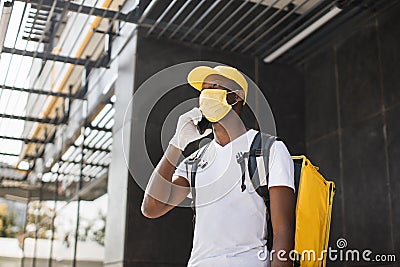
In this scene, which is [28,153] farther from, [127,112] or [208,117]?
[208,117]

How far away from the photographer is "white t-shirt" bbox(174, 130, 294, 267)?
2.55 meters

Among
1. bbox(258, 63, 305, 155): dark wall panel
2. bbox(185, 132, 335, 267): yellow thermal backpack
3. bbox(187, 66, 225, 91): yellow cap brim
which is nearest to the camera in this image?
bbox(185, 132, 335, 267): yellow thermal backpack

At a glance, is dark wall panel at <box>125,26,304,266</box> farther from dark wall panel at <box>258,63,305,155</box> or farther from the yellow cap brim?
the yellow cap brim

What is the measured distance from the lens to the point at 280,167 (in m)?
2.58

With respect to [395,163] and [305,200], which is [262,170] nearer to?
[305,200]

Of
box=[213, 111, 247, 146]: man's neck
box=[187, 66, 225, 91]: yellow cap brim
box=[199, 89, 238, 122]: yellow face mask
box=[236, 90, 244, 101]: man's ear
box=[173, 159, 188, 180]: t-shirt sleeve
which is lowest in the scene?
box=[173, 159, 188, 180]: t-shirt sleeve

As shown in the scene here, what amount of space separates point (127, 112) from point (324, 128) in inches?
66.4

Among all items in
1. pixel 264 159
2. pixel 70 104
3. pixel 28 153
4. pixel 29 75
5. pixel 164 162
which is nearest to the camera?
pixel 264 159

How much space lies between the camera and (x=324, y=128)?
5.52 metres

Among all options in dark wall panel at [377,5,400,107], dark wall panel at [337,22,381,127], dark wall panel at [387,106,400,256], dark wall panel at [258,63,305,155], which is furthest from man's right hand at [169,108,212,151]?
dark wall panel at [258,63,305,155]

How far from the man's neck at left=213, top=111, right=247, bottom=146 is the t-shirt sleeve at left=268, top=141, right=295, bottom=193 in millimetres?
210

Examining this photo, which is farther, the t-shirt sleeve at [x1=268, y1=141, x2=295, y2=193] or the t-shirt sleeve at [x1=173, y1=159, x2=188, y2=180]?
the t-shirt sleeve at [x1=173, y1=159, x2=188, y2=180]

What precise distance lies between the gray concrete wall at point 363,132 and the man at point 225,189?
2209mm

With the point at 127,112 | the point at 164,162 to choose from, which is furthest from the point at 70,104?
the point at 164,162
